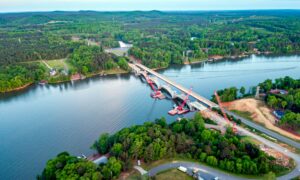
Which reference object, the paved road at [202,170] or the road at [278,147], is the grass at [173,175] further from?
the road at [278,147]

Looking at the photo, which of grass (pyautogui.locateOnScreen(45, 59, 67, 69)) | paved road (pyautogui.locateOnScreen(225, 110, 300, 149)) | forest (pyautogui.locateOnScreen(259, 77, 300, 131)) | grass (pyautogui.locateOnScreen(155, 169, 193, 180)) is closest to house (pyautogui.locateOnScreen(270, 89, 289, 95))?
forest (pyautogui.locateOnScreen(259, 77, 300, 131))

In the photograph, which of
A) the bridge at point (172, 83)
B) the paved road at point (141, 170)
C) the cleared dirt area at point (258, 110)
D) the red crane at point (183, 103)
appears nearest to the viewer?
the paved road at point (141, 170)

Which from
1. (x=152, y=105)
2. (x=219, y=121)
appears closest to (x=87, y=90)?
(x=152, y=105)

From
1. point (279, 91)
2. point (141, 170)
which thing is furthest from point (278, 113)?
point (141, 170)

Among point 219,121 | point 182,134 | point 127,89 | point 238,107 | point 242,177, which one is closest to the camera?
point 242,177

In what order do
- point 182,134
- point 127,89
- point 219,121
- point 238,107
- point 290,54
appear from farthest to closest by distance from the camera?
point 290,54 → point 127,89 → point 238,107 → point 219,121 → point 182,134

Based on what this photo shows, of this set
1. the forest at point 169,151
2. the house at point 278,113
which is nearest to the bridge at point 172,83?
the house at point 278,113

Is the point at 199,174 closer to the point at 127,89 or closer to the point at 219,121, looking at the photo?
the point at 219,121

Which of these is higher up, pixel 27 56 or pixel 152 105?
pixel 27 56
